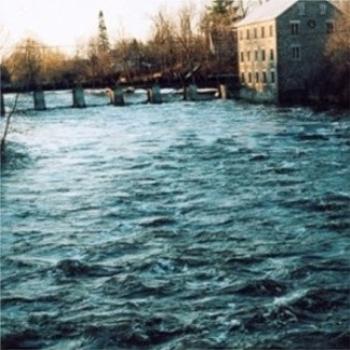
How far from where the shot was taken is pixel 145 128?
41.3 m

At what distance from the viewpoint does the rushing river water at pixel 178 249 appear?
33.8 ft

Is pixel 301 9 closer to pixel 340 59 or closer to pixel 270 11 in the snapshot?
pixel 270 11

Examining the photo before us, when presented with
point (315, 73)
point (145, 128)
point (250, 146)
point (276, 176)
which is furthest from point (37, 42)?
point (276, 176)

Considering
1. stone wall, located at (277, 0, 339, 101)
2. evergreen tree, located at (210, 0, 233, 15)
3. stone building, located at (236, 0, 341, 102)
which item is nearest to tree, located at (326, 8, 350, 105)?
stone building, located at (236, 0, 341, 102)

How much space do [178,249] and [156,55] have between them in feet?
261

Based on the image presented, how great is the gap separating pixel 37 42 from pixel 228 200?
247ft

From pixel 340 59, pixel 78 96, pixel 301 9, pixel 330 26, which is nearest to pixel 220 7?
pixel 301 9

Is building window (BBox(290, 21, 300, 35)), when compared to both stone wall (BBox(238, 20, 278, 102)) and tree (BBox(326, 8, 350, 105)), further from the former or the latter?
tree (BBox(326, 8, 350, 105))

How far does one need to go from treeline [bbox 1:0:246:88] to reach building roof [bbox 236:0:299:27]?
11.6 metres

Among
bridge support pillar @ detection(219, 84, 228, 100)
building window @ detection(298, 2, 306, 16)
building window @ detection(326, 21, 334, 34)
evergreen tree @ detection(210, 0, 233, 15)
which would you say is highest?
evergreen tree @ detection(210, 0, 233, 15)

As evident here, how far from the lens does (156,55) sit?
9206 centimetres

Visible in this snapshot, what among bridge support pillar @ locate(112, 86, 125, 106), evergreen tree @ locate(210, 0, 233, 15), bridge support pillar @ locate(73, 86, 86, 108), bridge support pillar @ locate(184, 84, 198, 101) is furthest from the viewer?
evergreen tree @ locate(210, 0, 233, 15)

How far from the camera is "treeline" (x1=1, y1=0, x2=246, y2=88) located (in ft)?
273

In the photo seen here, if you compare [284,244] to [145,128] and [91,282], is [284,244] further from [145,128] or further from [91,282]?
[145,128]
